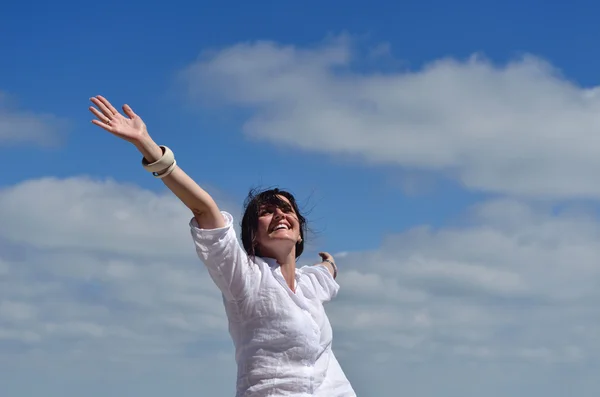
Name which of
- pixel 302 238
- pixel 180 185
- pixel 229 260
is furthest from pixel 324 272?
pixel 180 185

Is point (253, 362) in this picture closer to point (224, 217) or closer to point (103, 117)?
point (224, 217)

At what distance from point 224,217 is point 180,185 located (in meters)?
0.48

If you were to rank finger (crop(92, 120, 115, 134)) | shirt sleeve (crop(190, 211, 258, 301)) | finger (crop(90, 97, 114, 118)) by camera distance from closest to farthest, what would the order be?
finger (crop(92, 120, 115, 134))
finger (crop(90, 97, 114, 118))
shirt sleeve (crop(190, 211, 258, 301))

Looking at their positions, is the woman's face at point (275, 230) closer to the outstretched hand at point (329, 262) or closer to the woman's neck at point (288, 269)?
the woman's neck at point (288, 269)

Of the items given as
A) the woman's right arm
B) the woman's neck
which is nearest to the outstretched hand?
the woman's neck

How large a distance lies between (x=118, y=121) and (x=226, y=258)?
125 centimetres

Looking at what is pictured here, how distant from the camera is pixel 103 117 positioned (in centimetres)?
645

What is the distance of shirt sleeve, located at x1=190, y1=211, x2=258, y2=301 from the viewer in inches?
268

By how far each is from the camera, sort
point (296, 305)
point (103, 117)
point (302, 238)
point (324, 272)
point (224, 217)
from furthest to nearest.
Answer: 1. point (324, 272)
2. point (302, 238)
3. point (296, 305)
4. point (224, 217)
5. point (103, 117)

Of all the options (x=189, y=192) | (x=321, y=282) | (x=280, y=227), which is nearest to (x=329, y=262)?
(x=321, y=282)

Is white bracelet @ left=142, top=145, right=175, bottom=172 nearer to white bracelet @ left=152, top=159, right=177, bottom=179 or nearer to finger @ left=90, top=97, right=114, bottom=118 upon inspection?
white bracelet @ left=152, top=159, right=177, bottom=179

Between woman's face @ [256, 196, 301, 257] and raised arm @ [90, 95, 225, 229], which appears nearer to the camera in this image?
raised arm @ [90, 95, 225, 229]

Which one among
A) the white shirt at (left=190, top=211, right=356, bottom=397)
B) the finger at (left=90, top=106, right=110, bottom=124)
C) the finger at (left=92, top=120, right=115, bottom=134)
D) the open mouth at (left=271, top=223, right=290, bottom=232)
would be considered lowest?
the white shirt at (left=190, top=211, right=356, bottom=397)

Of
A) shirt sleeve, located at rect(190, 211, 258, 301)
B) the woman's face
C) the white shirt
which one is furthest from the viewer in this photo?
the woman's face
